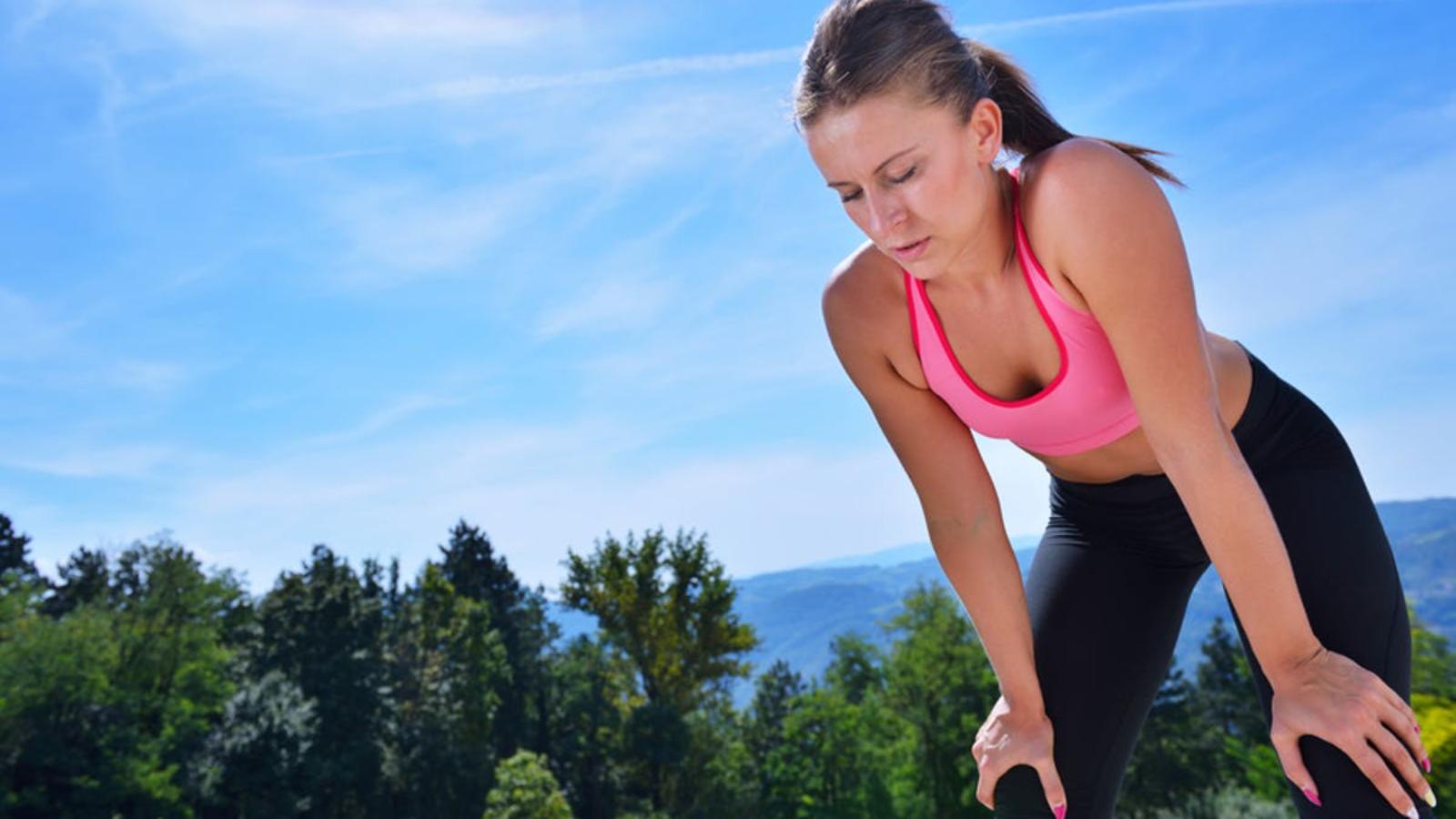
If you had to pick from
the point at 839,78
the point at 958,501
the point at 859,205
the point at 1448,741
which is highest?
the point at 839,78

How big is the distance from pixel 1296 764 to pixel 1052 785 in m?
0.46

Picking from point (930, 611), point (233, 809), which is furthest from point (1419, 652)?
point (233, 809)

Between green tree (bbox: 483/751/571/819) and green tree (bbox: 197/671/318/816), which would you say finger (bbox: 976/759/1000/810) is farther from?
green tree (bbox: 197/671/318/816)

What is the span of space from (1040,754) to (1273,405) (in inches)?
32.1

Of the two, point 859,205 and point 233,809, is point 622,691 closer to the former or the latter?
point 233,809

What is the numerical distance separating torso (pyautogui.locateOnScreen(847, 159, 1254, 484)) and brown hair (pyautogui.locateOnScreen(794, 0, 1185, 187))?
35 cm

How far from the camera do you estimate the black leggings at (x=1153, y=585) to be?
78.4 inches

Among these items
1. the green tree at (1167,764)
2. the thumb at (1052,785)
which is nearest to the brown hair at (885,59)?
the thumb at (1052,785)

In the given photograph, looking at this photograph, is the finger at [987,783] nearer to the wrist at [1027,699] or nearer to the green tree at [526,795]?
the wrist at [1027,699]

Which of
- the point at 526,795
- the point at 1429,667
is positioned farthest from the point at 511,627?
the point at 1429,667

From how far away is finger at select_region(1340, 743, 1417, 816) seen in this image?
1.72 metres

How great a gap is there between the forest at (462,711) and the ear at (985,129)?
2820 cm

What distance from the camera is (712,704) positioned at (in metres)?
34.7

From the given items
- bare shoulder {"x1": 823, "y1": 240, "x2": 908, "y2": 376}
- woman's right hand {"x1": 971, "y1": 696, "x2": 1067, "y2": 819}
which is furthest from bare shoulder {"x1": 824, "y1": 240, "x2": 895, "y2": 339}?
woman's right hand {"x1": 971, "y1": 696, "x2": 1067, "y2": 819}
